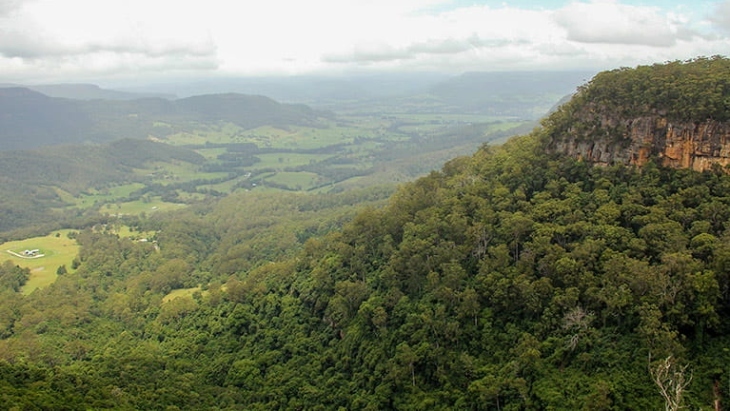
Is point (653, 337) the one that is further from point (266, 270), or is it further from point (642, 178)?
point (266, 270)

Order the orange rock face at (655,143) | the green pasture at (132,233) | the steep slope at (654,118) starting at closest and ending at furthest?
the orange rock face at (655,143)
the steep slope at (654,118)
the green pasture at (132,233)

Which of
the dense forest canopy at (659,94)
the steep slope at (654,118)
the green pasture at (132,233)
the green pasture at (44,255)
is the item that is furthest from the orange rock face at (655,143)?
the green pasture at (132,233)

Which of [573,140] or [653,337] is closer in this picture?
[653,337]

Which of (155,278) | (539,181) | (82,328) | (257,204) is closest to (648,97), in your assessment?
(539,181)

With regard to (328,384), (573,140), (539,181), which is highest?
(573,140)

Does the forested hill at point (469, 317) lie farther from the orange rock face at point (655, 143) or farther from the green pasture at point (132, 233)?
the green pasture at point (132, 233)

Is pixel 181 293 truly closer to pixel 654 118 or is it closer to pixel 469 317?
pixel 469 317
